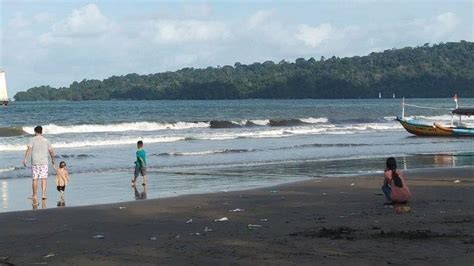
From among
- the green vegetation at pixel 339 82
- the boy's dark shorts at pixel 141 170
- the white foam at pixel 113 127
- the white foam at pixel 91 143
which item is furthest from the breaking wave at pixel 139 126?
the green vegetation at pixel 339 82

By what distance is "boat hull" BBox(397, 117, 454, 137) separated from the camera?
138 ft

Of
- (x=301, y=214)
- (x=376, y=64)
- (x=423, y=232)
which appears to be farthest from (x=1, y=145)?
(x=376, y=64)

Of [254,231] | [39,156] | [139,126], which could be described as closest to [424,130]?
[139,126]

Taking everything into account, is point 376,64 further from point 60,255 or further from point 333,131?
point 60,255

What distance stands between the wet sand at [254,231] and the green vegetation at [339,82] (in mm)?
152863

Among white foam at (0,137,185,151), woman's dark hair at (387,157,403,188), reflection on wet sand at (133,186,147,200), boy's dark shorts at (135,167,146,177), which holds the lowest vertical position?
white foam at (0,137,185,151)

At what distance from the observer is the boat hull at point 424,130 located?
42.2 metres

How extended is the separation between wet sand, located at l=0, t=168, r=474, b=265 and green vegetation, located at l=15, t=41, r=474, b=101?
15286 centimetres

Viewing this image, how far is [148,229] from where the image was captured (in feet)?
36.6

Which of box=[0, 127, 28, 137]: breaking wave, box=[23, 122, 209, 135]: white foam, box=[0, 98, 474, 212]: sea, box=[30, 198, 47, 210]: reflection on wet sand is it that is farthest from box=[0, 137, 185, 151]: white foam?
box=[30, 198, 47, 210]: reflection on wet sand

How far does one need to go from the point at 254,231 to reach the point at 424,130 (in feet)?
113

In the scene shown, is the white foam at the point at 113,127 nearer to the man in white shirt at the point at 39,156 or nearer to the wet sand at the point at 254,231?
the man in white shirt at the point at 39,156

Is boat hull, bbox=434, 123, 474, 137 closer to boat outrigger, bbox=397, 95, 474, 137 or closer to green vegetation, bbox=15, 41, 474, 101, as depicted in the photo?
boat outrigger, bbox=397, 95, 474, 137

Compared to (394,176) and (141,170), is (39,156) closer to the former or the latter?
(141,170)
